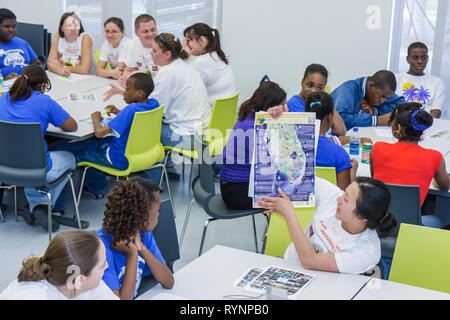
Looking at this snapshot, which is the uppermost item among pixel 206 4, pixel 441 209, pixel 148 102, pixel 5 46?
pixel 206 4

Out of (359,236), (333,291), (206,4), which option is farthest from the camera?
(206,4)

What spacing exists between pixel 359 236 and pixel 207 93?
10.7 ft

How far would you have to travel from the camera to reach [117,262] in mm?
2273

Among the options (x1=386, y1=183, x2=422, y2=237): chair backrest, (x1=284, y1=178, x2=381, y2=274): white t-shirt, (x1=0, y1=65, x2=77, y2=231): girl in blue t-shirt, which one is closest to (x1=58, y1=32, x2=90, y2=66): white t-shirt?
(x1=0, y1=65, x2=77, y2=231): girl in blue t-shirt

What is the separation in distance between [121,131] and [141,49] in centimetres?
207

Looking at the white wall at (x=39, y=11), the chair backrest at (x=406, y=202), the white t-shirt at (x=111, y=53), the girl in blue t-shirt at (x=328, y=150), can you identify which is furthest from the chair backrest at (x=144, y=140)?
the white wall at (x=39, y=11)

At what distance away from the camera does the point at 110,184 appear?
17.3 feet

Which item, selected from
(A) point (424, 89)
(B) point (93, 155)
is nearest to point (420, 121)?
(B) point (93, 155)

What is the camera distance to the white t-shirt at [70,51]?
20.7ft

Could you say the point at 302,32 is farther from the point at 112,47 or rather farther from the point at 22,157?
the point at 22,157

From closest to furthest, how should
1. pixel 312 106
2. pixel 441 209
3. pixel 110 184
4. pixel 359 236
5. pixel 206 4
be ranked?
pixel 359 236 → pixel 312 106 → pixel 441 209 → pixel 110 184 → pixel 206 4

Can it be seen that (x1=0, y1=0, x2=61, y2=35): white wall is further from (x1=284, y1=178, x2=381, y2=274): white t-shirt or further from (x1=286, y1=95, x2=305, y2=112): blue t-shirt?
(x1=284, y1=178, x2=381, y2=274): white t-shirt

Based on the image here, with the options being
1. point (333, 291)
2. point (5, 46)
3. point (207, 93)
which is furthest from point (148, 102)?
point (333, 291)
